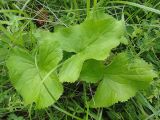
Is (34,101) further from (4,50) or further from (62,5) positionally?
(62,5)

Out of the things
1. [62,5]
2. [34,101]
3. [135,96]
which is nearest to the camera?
[34,101]

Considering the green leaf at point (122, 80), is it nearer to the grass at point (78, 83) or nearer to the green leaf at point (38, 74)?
the grass at point (78, 83)

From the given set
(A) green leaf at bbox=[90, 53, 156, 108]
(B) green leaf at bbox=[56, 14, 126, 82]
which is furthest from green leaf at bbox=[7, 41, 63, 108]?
(A) green leaf at bbox=[90, 53, 156, 108]

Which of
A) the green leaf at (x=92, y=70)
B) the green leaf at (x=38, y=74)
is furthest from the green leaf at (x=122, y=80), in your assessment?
the green leaf at (x=38, y=74)

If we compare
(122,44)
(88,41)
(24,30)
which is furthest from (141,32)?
(24,30)

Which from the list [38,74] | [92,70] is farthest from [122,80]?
[38,74]

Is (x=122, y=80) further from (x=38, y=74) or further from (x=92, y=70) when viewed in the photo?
(x=38, y=74)

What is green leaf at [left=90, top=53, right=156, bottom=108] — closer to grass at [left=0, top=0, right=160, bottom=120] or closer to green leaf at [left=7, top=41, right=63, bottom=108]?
grass at [left=0, top=0, right=160, bottom=120]
